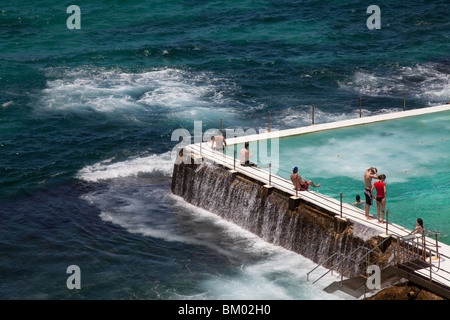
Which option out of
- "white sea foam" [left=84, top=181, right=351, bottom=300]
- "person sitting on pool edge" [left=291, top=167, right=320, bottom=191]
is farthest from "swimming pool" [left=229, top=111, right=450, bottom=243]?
"white sea foam" [left=84, top=181, right=351, bottom=300]

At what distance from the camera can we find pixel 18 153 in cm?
3528

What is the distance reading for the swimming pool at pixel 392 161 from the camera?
22594mm

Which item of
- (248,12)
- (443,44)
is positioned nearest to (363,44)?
(443,44)

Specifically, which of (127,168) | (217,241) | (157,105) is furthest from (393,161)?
(157,105)

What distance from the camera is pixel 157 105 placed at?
42.0m

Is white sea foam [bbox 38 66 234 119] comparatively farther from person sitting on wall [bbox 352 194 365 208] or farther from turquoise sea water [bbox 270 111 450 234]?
person sitting on wall [bbox 352 194 365 208]

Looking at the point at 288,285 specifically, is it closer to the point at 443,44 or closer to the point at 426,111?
the point at 426,111

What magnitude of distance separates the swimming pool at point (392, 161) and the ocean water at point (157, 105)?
3.74 m

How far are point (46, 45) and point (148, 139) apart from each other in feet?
81.0

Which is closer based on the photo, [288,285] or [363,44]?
[288,285]

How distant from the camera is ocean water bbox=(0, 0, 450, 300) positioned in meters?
22.9

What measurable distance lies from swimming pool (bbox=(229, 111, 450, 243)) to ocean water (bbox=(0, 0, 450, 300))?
147 inches

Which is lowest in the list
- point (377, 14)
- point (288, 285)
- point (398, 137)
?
point (288, 285)
